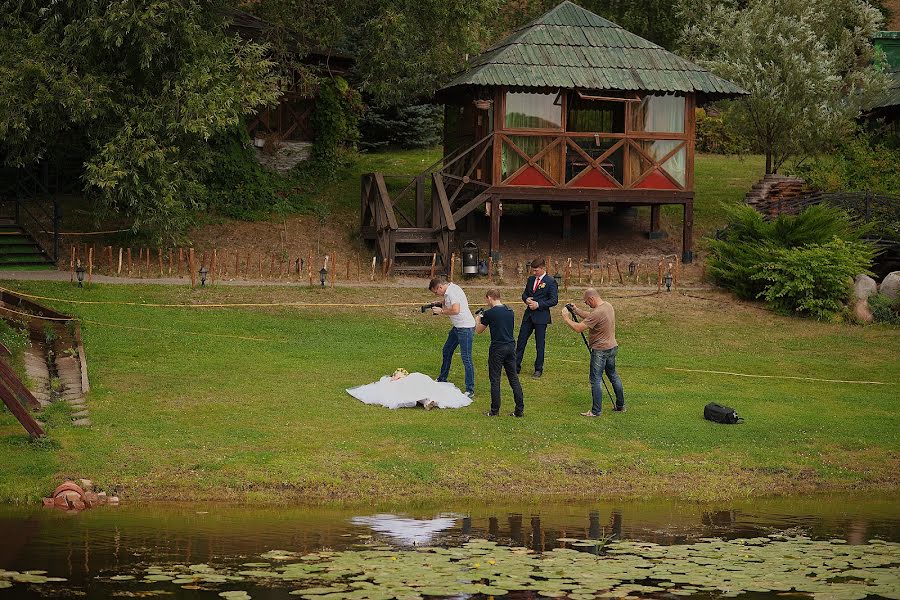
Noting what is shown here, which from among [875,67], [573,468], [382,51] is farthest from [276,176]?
[573,468]

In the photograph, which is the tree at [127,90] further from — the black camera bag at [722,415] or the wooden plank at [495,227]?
the black camera bag at [722,415]

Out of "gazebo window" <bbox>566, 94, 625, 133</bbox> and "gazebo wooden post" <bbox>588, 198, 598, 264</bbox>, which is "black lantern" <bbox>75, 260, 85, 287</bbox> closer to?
"gazebo wooden post" <bbox>588, 198, 598, 264</bbox>

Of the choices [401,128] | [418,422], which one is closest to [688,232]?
[401,128]

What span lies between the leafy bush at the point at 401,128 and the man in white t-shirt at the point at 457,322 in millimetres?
22378

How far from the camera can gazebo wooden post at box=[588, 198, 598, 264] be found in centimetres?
2961

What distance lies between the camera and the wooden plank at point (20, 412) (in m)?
14.8

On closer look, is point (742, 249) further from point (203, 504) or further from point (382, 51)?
point (203, 504)

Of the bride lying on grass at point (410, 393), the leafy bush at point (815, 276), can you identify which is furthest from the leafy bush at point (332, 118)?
the bride lying on grass at point (410, 393)

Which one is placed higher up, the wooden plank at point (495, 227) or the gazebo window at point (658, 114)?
the gazebo window at point (658, 114)

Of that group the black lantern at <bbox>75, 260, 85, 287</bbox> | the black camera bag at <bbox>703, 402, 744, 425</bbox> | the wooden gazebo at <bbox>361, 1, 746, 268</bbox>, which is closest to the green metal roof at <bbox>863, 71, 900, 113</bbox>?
the wooden gazebo at <bbox>361, 1, 746, 268</bbox>

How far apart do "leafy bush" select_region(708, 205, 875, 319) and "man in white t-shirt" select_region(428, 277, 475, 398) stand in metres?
9.40

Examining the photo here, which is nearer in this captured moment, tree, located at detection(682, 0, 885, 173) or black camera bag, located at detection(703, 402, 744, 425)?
black camera bag, located at detection(703, 402, 744, 425)

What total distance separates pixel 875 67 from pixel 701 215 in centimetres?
819

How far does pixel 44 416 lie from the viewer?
1645cm
